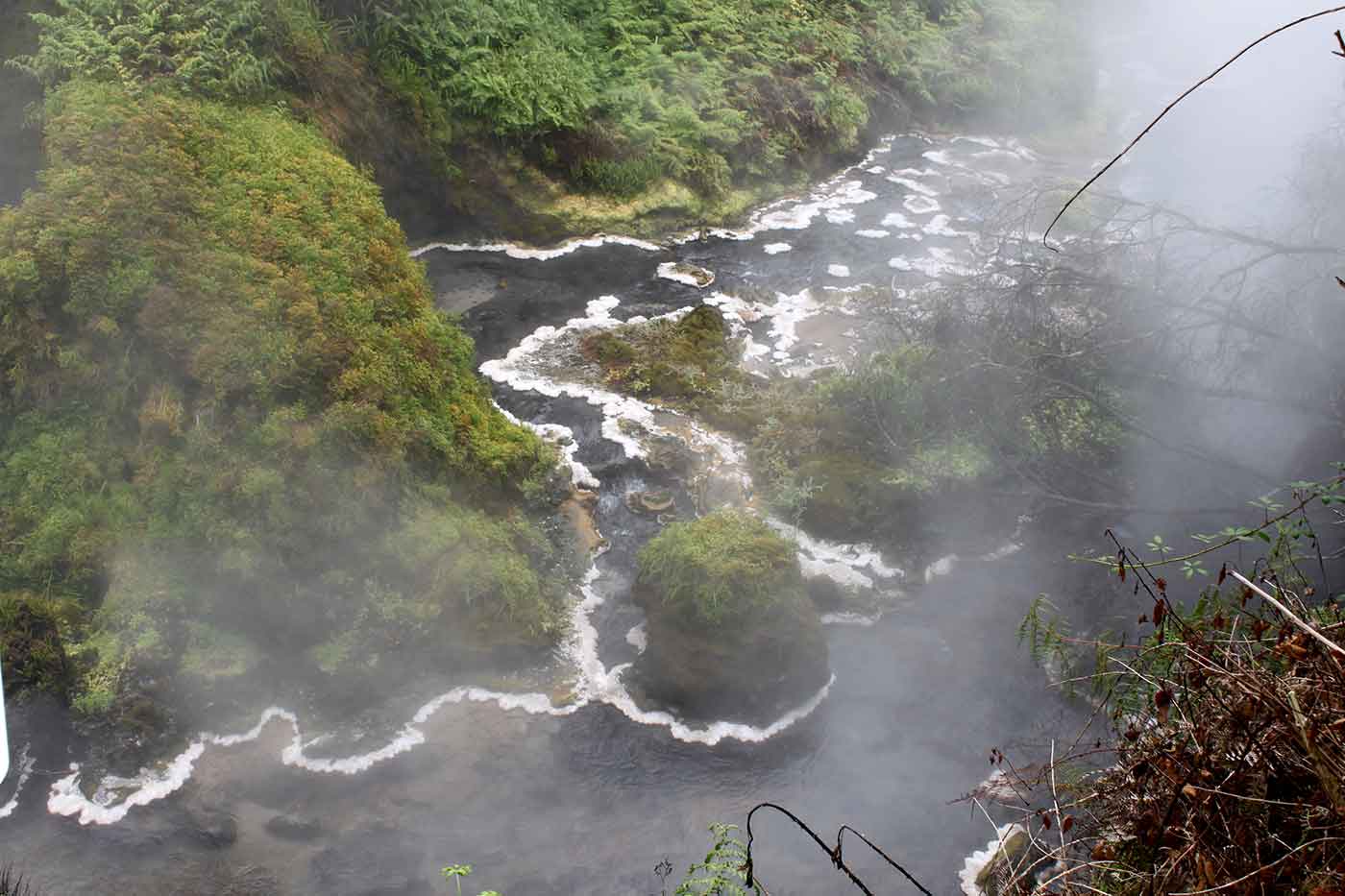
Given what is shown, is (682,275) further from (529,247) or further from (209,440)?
(209,440)

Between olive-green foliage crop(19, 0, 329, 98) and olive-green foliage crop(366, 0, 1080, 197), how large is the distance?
6.50 ft

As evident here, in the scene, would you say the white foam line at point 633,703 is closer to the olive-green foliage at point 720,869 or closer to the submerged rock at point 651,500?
the submerged rock at point 651,500

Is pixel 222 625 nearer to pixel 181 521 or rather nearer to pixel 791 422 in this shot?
pixel 181 521

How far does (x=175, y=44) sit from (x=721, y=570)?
8490 mm

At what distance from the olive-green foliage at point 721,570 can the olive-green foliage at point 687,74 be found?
8.06m

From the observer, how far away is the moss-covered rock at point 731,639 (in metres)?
7.63

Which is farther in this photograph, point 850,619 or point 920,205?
point 920,205

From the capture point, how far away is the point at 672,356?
38.0 ft

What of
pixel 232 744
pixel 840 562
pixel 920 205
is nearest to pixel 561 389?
pixel 840 562

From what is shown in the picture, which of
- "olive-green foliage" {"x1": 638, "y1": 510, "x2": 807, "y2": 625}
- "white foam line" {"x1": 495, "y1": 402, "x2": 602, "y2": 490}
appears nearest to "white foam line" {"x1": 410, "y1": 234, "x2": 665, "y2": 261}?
"white foam line" {"x1": 495, "y1": 402, "x2": 602, "y2": 490}

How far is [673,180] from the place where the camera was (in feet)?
50.0

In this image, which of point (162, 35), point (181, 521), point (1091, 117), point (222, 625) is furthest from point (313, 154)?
point (1091, 117)

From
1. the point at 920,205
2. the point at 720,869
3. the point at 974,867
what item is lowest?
the point at 974,867

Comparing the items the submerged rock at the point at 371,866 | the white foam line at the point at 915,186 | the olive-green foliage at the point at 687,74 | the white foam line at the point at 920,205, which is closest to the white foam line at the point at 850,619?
the submerged rock at the point at 371,866
